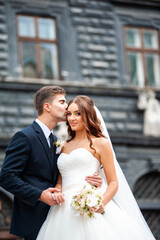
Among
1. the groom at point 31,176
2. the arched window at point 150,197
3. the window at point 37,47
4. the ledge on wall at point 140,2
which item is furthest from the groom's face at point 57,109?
the ledge on wall at point 140,2

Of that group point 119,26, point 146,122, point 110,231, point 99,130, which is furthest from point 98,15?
point 110,231

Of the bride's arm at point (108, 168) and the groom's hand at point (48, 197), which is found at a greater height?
the bride's arm at point (108, 168)

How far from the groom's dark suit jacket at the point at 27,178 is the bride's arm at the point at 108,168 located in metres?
0.51

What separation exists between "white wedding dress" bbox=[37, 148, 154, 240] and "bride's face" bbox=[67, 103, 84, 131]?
229 millimetres

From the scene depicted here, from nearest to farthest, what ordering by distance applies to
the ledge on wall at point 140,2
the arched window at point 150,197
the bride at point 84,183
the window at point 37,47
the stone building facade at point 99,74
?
the bride at point 84,183, the stone building facade at point 99,74, the arched window at point 150,197, the window at point 37,47, the ledge on wall at point 140,2

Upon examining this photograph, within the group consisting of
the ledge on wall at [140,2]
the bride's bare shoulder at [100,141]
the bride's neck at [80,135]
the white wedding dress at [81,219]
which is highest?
the ledge on wall at [140,2]

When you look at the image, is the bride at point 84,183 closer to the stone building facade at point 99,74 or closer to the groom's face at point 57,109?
the groom's face at point 57,109

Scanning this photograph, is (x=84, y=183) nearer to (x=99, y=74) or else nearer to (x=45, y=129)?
(x=45, y=129)

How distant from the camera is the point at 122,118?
11203 millimetres

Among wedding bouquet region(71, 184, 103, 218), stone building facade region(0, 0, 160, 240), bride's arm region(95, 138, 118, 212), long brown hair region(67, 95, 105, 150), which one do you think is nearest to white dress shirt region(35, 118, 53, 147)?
long brown hair region(67, 95, 105, 150)

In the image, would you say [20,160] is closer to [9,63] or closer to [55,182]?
[55,182]

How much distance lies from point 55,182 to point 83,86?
6.21 m

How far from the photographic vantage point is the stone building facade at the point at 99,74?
10.6m

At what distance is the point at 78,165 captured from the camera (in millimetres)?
4715
